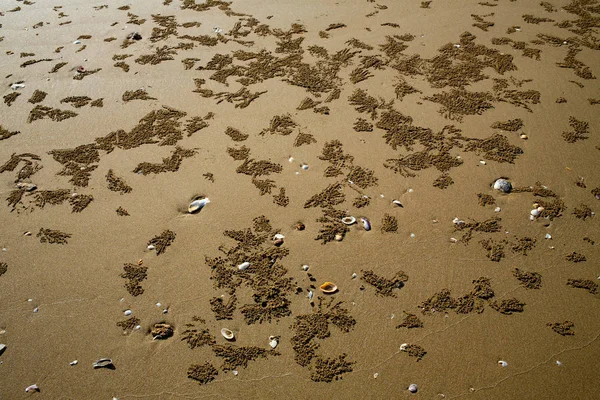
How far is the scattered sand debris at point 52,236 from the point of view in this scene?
3184 millimetres

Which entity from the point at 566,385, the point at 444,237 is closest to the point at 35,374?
the point at 444,237

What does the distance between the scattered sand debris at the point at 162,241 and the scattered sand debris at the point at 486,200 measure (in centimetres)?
246

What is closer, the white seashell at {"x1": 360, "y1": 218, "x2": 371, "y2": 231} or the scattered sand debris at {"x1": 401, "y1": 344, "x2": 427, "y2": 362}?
the scattered sand debris at {"x1": 401, "y1": 344, "x2": 427, "y2": 362}

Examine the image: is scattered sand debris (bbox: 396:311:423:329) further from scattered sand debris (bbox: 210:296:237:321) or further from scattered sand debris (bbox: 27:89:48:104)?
scattered sand debris (bbox: 27:89:48:104)

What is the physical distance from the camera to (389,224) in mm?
3131

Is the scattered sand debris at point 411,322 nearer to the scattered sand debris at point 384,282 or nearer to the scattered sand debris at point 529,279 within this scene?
the scattered sand debris at point 384,282

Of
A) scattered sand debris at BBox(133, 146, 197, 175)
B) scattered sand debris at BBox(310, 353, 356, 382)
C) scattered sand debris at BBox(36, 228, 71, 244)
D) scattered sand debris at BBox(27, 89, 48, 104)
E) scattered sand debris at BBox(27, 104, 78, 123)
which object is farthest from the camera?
scattered sand debris at BBox(27, 89, 48, 104)

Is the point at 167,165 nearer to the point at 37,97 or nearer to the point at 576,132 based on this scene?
the point at 37,97

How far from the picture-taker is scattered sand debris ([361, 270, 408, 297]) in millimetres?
2763

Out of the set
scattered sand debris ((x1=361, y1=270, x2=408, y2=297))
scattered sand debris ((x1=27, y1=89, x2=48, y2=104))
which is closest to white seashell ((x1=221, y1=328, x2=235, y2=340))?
scattered sand debris ((x1=361, y1=270, x2=408, y2=297))

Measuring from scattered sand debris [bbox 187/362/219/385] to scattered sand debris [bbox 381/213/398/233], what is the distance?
156cm

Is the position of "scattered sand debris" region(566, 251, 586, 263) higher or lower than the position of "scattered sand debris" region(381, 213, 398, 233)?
lower

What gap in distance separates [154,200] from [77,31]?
11.9ft

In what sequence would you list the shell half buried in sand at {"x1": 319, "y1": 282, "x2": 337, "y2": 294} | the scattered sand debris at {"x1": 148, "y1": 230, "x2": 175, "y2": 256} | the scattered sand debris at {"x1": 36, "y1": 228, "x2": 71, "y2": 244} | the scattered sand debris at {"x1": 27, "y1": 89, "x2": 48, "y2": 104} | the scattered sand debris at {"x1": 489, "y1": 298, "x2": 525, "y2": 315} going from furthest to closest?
1. the scattered sand debris at {"x1": 27, "y1": 89, "x2": 48, "y2": 104}
2. the scattered sand debris at {"x1": 36, "y1": 228, "x2": 71, "y2": 244}
3. the scattered sand debris at {"x1": 148, "y1": 230, "x2": 175, "y2": 256}
4. the shell half buried in sand at {"x1": 319, "y1": 282, "x2": 337, "y2": 294}
5. the scattered sand debris at {"x1": 489, "y1": 298, "x2": 525, "y2": 315}
